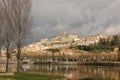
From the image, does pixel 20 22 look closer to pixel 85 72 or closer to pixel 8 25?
pixel 8 25

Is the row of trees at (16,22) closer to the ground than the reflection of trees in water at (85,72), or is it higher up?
higher up

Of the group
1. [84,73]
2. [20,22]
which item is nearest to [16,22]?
[20,22]

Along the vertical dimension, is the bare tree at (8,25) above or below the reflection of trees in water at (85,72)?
above

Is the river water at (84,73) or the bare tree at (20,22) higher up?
the bare tree at (20,22)

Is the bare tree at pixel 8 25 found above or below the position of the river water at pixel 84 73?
above

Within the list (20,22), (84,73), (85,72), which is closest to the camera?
(20,22)

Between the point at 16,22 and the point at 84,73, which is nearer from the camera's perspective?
the point at 16,22

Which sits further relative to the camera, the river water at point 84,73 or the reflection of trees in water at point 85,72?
the reflection of trees in water at point 85,72

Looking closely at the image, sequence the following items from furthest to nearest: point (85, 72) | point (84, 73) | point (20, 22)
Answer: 1. point (85, 72)
2. point (84, 73)
3. point (20, 22)

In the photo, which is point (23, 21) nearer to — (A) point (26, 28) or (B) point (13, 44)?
(A) point (26, 28)

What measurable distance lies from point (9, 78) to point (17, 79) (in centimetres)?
85

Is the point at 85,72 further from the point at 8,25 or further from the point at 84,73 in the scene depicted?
the point at 8,25

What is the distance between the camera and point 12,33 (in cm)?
4328

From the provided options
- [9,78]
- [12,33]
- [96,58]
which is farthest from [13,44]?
[96,58]
